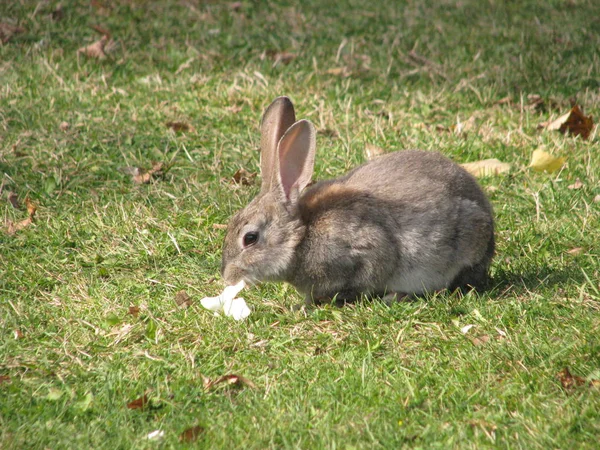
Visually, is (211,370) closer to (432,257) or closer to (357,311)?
(357,311)

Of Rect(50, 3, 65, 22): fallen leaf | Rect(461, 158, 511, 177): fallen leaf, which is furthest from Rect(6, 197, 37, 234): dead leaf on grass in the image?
Rect(50, 3, 65, 22): fallen leaf

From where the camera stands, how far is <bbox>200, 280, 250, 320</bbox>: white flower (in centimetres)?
488

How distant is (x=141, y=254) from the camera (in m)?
5.71

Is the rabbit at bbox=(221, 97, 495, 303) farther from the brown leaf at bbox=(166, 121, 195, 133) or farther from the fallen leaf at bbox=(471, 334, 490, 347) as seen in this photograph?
the brown leaf at bbox=(166, 121, 195, 133)

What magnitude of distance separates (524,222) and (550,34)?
4.23 meters

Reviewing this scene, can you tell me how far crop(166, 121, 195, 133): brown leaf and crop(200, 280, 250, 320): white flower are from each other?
274 centimetres

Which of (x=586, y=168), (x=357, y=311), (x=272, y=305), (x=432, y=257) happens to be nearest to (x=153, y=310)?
(x=272, y=305)

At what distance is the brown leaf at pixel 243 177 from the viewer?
6.66 m

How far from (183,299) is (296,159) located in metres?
1.14

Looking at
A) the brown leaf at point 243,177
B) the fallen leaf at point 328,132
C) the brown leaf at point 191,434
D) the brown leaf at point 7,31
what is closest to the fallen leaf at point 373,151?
the fallen leaf at point 328,132

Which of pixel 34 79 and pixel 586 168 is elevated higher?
pixel 34 79

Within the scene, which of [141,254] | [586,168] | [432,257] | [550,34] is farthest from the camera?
[550,34]

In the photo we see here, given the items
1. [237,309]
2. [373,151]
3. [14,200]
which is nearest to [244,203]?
[373,151]

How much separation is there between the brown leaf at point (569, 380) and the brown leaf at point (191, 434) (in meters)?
1.71
